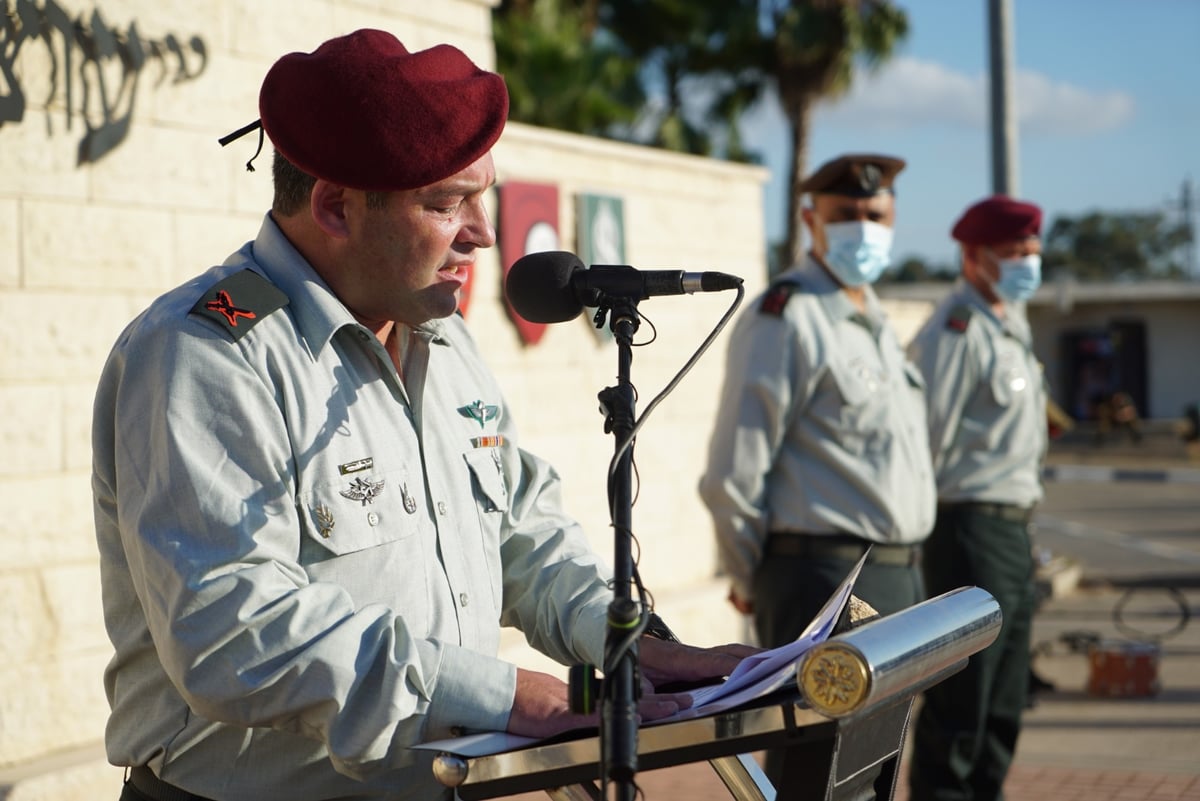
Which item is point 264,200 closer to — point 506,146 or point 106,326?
point 106,326

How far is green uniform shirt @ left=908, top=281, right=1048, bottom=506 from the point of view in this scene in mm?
5609

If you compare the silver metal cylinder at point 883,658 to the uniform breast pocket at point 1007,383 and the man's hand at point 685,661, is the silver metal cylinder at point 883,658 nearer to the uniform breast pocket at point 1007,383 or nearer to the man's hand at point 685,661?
the man's hand at point 685,661

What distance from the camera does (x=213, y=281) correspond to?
2137 mm

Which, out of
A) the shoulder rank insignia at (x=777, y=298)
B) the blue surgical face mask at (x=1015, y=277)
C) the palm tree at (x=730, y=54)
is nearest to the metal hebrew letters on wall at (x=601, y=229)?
the blue surgical face mask at (x=1015, y=277)

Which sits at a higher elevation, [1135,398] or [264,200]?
[264,200]

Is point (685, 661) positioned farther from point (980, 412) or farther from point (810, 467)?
point (980, 412)

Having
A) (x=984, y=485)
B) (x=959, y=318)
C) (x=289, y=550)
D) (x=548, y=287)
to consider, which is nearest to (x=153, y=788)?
A: (x=289, y=550)

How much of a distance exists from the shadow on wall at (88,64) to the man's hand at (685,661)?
325 cm

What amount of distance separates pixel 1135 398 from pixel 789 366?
36495 millimetres

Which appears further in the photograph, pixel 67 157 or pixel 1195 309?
pixel 1195 309

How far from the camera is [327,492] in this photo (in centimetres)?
207

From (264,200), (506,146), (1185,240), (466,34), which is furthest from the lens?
(1185,240)

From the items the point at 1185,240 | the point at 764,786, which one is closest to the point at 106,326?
the point at 764,786

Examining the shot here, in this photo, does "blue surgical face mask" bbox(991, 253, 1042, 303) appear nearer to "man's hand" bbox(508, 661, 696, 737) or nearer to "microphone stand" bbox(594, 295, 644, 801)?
"microphone stand" bbox(594, 295, 644, 801)
